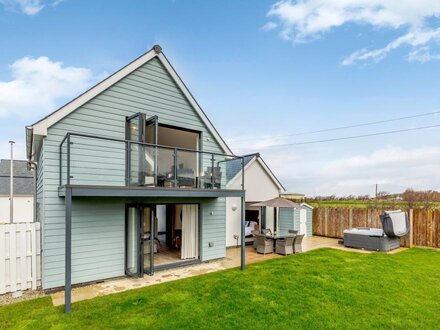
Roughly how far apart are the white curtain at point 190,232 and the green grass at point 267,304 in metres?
1.75

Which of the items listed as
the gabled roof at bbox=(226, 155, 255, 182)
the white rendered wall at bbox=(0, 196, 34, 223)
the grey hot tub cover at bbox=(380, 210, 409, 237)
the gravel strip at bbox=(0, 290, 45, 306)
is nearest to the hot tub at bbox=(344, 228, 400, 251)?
the grey hot tub cover at bbox=(380, 210, 409, 237)

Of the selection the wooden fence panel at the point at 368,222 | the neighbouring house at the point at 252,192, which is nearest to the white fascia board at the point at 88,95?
the neighbouring house at the point at 252,192

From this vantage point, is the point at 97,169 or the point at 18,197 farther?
the point at 18,197

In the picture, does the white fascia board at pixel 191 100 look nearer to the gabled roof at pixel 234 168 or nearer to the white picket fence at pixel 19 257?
the gabled roof at pixel 234 168

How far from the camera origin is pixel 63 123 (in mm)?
7457

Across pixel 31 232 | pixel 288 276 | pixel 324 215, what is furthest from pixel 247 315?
pixel 324 215

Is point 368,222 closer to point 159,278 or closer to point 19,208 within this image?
point 159,278

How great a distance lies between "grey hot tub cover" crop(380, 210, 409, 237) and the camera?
11906 millimetres

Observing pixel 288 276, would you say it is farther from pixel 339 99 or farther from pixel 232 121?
pixel 232 121

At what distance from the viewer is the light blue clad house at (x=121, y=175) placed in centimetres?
713

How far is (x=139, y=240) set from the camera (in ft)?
27.0

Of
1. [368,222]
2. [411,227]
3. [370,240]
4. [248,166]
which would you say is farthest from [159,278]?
[411,227]

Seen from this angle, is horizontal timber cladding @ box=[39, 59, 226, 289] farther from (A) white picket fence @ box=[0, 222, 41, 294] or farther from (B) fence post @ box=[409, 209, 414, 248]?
(B) fence post @ box=[409, 209, 414, 248]

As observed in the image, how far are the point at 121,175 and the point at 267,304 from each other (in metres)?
5.44
